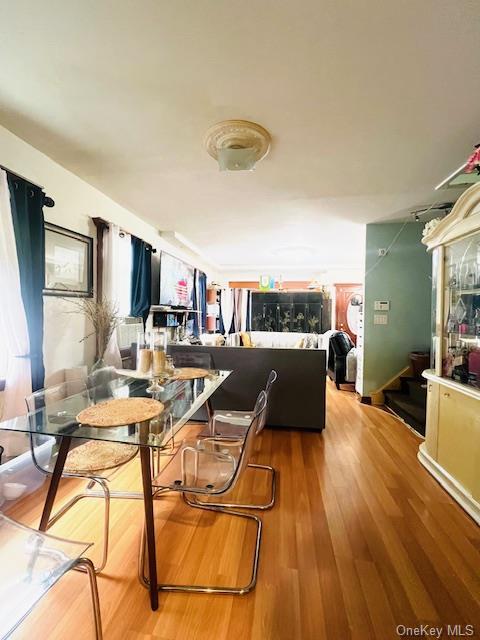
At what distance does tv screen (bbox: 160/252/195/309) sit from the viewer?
389 centimetres

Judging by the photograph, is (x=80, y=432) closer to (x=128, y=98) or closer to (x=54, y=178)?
(x=128, y=98)

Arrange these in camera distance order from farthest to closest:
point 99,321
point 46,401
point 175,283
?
point 175,283 → point 99,321 → point 46,401

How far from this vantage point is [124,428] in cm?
122

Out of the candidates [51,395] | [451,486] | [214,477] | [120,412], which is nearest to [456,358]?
[451,486]

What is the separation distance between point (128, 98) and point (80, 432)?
1776mm

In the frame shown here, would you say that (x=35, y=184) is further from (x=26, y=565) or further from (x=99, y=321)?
(x=26, y=565)

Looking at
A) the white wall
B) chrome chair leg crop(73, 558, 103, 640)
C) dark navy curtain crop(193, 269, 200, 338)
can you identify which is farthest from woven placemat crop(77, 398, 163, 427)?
dark navy curtain crop(193, 269, 200, 338)

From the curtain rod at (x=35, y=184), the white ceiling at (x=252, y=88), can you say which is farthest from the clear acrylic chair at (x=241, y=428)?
the curtain rod at (x=35, y=184)

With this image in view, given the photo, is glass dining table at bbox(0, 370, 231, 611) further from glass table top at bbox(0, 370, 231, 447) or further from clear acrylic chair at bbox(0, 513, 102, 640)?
clear acrylic chair at bbox(0, 513, 102, 640)

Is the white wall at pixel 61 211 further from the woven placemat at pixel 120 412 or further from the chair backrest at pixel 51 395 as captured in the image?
the woven placemat at pixel 120 412

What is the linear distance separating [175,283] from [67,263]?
193 centimetres

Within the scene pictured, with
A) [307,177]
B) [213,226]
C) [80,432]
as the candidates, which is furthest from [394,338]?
[80,432]

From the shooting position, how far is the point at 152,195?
9.34 feet

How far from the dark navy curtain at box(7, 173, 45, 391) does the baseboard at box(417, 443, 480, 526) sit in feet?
9.79
